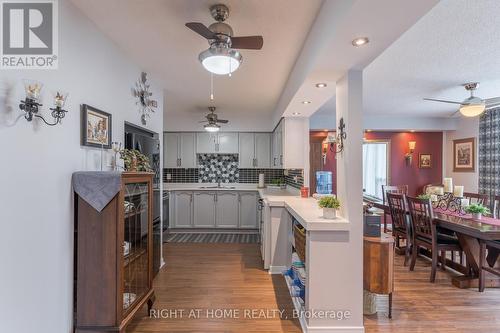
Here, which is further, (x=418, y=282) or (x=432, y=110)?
(x=432, y=110)

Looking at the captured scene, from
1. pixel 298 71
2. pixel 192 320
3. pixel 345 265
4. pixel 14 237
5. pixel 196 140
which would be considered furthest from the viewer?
pixel 196 140

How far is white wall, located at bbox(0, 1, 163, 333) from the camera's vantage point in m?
1.52

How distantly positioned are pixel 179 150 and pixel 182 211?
1368 millimetres

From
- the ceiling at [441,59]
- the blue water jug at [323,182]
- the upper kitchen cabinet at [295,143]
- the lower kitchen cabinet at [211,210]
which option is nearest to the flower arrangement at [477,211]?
the ceiling at [441,59]

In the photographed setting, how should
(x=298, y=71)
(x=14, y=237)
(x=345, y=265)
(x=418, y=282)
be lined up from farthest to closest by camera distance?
(x=418, y=282) → (x=298, y=71) → (x=345, y=265) → (x=14, y=237)

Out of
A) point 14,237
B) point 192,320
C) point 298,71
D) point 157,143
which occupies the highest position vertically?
point 298,71

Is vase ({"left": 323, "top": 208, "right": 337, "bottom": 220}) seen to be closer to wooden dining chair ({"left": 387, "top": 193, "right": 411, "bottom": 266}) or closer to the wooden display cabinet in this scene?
the wooden display cabinet

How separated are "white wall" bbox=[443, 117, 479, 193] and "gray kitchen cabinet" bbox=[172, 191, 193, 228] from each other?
5.86 metres

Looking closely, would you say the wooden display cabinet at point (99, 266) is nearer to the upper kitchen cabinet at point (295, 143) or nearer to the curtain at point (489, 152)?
the upper kitchen cabinet at point (295, 143)

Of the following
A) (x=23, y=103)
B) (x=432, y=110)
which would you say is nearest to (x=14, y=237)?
(x=23, y=103)

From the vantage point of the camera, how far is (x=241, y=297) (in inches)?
116

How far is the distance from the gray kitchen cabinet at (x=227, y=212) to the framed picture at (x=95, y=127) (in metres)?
3.61

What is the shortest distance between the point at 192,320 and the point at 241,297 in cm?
61

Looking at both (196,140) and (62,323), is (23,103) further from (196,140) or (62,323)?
(196,140)
